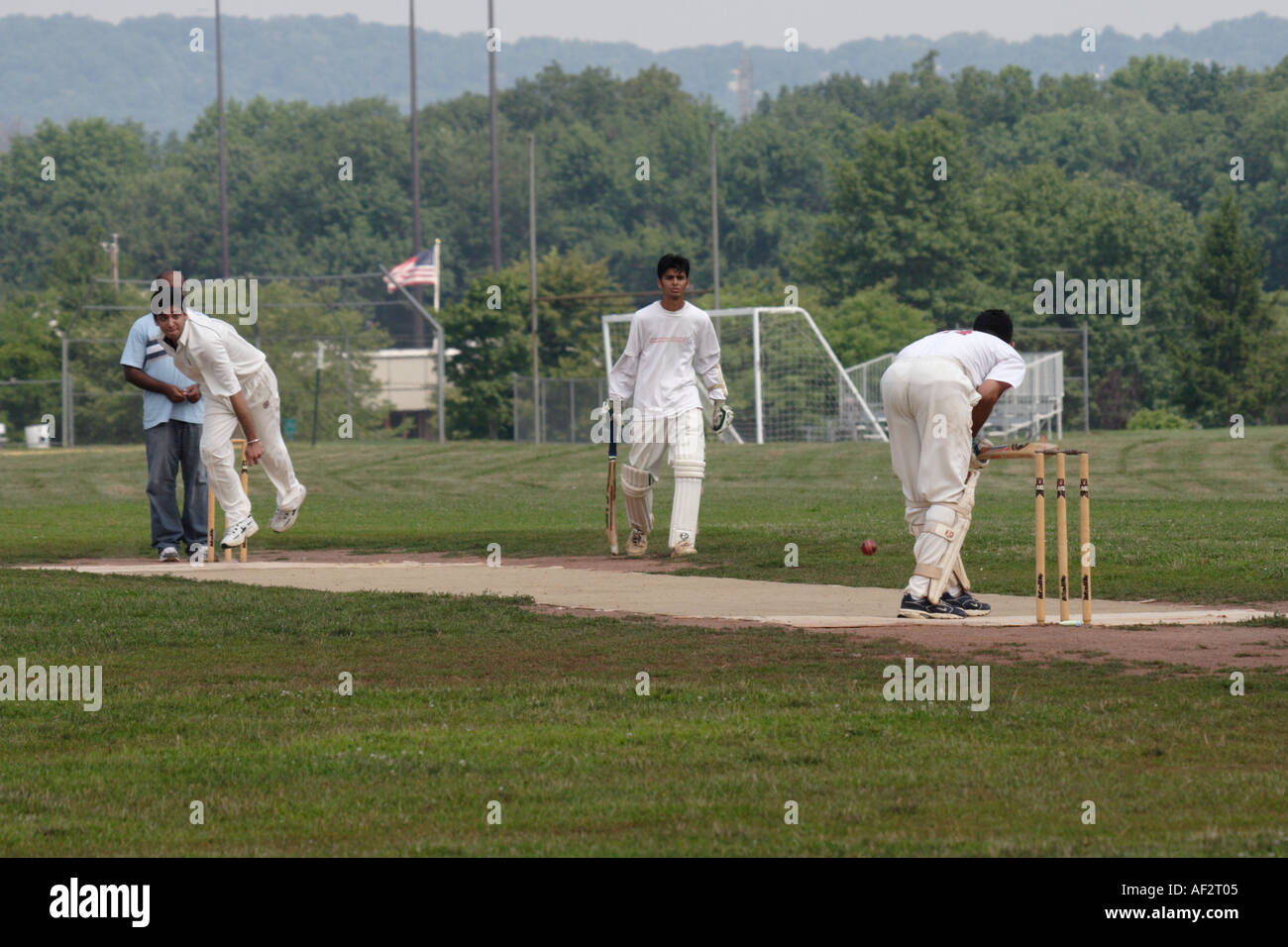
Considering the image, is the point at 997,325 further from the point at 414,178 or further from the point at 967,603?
Result: the point at 414,178

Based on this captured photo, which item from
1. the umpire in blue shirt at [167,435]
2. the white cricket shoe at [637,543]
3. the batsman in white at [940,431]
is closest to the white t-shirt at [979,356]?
the batsman in white at [940,431]

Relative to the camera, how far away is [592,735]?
735 centimetres

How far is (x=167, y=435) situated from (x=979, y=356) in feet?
24.7

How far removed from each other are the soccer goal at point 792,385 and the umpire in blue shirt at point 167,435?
3025 cm

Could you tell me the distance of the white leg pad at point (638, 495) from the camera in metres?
15.1

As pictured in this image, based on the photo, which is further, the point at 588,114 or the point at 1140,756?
the point at 588,114

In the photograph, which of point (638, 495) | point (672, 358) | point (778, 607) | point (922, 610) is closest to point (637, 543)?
point (638, 495)

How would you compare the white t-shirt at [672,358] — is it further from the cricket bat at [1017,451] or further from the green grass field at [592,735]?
the cricket bat at [1017,451]

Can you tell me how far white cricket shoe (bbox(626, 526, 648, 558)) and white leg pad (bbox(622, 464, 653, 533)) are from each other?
0.04 metres

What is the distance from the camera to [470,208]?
4847 inches
